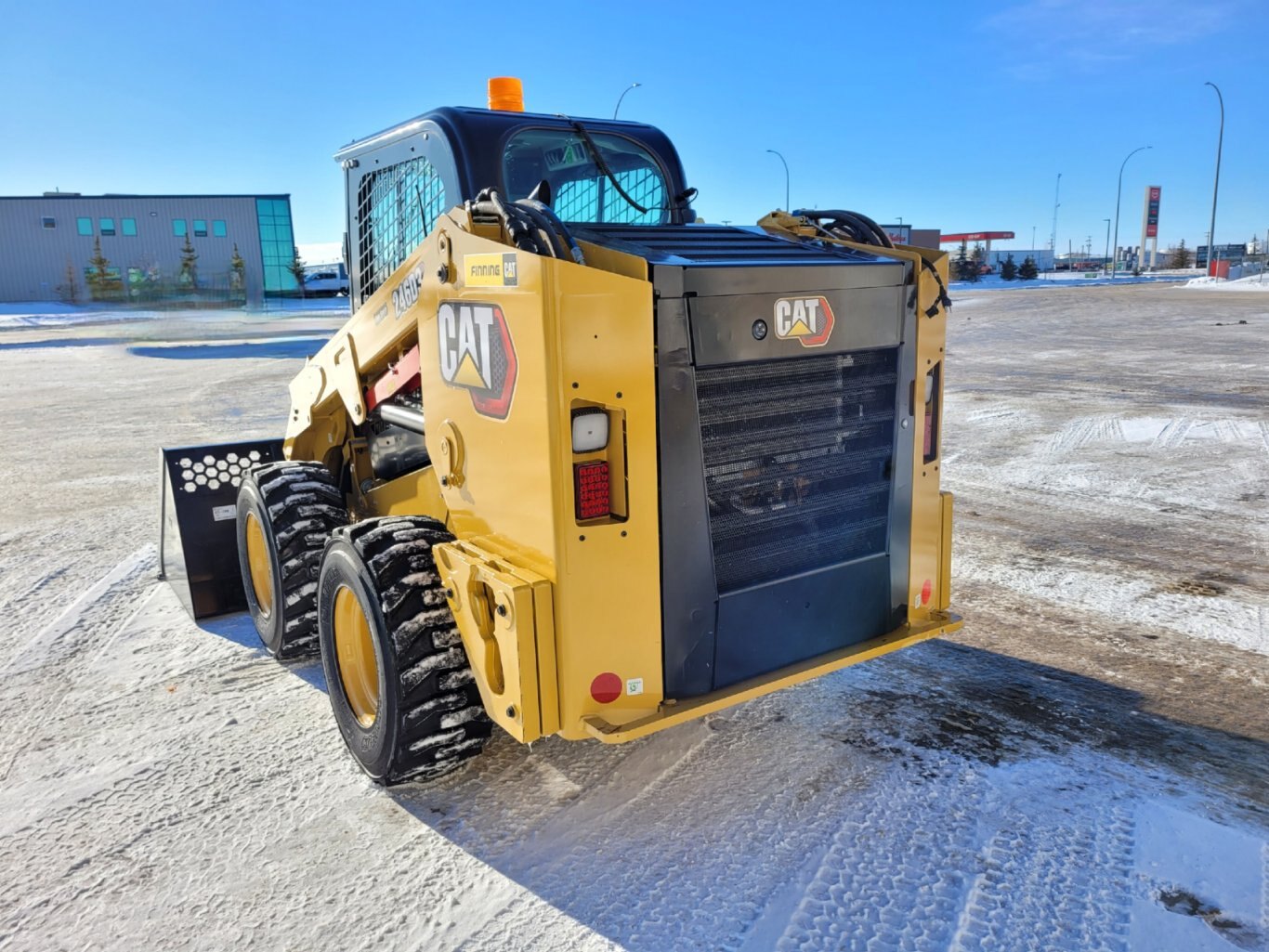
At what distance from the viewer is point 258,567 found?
5.01 meters

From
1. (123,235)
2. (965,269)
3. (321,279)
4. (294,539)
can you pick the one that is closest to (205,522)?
(294,539)

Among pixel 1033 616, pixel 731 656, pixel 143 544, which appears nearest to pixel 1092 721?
pixel 1033 616

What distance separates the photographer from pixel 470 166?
4.12m

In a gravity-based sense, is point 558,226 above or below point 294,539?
above

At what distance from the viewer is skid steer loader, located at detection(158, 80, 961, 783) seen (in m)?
2.91

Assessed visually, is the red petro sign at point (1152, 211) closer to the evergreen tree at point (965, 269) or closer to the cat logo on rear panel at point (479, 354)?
the evergreen tree at point (965, 269)

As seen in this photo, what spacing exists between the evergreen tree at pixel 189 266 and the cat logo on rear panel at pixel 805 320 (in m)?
50.8

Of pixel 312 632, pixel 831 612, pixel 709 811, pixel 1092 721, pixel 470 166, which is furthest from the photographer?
pixel 312 632

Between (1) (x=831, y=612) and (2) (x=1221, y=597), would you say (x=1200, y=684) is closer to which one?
(2) (x=1221, y=597)

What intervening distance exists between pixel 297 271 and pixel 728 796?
63990 mm

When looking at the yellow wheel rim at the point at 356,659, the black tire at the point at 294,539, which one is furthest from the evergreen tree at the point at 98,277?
the yellow wheel rim at the point at 356,659

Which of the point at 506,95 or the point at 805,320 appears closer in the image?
the point at 805,320

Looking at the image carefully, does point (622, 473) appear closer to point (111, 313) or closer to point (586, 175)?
point (586, 175)

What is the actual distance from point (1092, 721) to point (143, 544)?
19.4 ft
